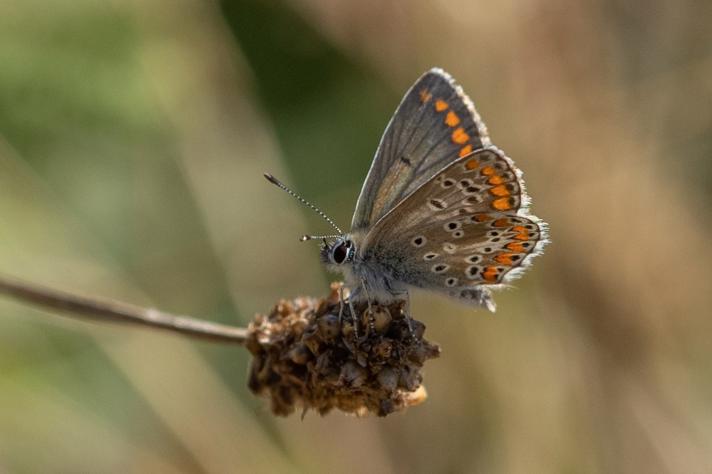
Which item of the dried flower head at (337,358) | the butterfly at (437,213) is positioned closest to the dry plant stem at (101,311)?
the dried flower head at (337,358)

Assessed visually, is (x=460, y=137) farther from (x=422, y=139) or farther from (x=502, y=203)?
(x=502, y=203)

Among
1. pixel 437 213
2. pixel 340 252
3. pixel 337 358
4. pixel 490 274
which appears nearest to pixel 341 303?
pixel 337 358

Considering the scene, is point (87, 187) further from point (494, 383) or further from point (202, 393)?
point (494, 383)

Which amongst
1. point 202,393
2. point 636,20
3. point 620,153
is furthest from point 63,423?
point 636,20

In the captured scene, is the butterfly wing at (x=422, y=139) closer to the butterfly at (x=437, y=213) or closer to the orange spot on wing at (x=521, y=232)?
the butterfly at (x=437, y=213)

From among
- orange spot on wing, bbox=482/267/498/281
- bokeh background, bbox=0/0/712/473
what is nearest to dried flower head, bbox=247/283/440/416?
orange spot on wing, bbox=482/267/498/281

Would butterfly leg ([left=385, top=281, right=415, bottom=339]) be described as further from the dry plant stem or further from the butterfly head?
the dry plant stem
